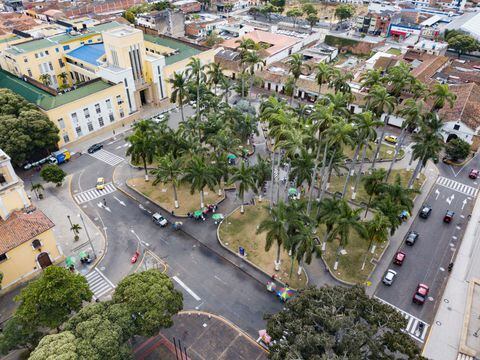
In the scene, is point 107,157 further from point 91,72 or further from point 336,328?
point 336,328

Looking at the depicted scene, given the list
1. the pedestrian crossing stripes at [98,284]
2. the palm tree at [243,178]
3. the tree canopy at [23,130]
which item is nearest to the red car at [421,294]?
the palm tree at [243,178]

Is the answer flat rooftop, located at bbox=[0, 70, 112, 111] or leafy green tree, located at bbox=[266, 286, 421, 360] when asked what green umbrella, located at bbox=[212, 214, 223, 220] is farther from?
flat rooftop, located at bbox=[0, 70, 112, 111]

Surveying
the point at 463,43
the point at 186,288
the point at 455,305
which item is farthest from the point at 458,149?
Answer: the point at 463,43

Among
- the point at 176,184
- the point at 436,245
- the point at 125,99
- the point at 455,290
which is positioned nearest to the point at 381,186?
the point at 436,245

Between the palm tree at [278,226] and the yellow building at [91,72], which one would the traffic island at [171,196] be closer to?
the palm tree at [278,226]

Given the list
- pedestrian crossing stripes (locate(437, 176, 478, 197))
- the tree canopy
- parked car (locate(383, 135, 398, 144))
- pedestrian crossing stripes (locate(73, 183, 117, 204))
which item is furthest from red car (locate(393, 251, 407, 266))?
the tree canopy
